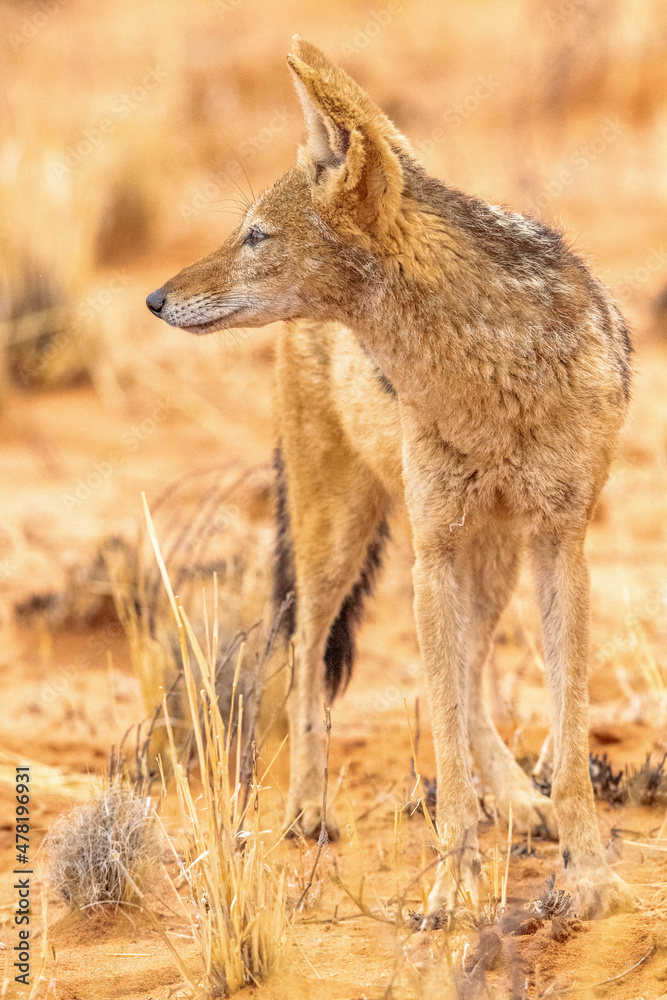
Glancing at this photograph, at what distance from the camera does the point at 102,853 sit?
3.94 meters

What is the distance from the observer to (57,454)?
8797mm

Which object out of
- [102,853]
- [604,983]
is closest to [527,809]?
[604,983]

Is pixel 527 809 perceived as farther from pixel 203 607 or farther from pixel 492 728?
pixel 203 607

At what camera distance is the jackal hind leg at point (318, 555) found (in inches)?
189

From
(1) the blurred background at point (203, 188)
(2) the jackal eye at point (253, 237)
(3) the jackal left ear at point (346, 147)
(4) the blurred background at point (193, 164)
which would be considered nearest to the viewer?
(3) the jackal left ear at point (346, 147)

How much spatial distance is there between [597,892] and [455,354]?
1765mm

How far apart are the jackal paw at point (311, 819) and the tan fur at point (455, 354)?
99cm

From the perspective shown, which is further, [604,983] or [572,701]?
[572,701]

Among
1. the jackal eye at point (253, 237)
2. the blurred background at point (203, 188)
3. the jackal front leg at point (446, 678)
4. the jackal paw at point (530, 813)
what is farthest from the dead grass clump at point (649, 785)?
the jackal eye at point (253, 237)

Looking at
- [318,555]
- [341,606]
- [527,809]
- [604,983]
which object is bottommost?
[604,983]

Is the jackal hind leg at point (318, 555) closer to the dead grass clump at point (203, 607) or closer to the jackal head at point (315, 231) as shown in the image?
the dead grass clump at point (203, 607)

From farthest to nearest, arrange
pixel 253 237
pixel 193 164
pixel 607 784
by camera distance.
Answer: pixel 193 164 < pixel 607 784 < pixel 253 237

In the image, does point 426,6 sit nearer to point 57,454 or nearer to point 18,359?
point 18,359

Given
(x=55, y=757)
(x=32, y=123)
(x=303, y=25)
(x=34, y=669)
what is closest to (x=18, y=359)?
(x=32, y=123)
